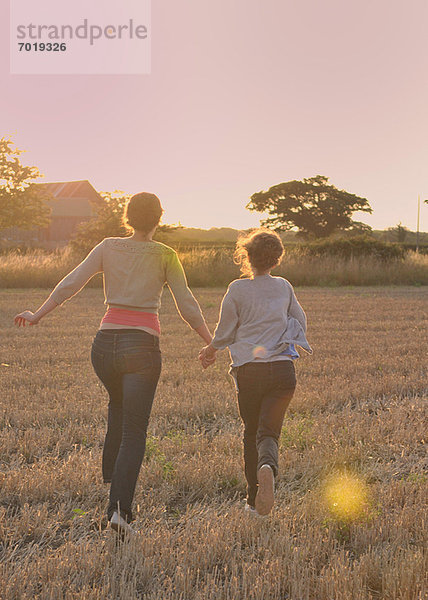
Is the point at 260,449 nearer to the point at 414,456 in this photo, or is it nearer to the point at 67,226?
the point at 414,456

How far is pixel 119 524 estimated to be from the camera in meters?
3.33

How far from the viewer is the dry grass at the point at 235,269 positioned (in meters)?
25.0

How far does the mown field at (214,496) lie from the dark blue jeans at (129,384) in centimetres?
29

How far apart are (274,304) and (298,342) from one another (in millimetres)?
299

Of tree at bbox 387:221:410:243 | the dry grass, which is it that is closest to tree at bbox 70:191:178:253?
the dry grass

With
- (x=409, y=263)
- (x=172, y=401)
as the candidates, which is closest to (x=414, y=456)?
(x=172, y=401)

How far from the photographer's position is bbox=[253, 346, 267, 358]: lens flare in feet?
12.3

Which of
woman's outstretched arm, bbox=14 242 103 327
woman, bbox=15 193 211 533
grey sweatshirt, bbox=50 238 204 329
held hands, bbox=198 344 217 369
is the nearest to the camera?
woman, bbox=15 193 211 533

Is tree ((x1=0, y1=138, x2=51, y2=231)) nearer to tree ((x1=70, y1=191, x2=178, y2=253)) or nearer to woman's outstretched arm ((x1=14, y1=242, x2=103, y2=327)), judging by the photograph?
tree ((x1=70, y1=191, x2=178, y2=253))

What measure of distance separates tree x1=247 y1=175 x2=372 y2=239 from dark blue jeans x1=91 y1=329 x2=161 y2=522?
6837cm

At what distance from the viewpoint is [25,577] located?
9.57 feet

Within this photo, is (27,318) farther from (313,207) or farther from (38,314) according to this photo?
(313,207)

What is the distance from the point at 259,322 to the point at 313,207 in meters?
69.6

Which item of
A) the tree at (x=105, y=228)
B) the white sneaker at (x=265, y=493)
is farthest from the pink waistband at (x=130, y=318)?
the tree at (x=105, y=228)
